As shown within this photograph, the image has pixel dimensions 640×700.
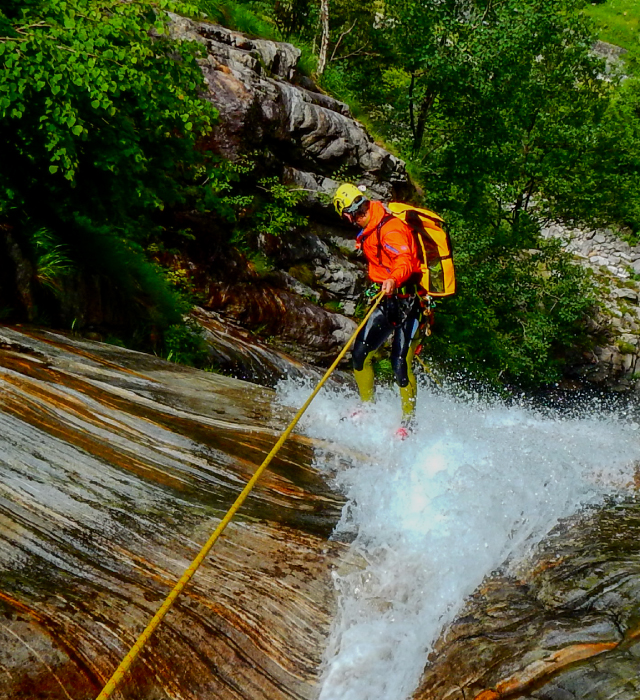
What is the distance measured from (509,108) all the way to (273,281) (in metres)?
11.6

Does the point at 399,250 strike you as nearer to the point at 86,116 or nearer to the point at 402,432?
the point at 402,432

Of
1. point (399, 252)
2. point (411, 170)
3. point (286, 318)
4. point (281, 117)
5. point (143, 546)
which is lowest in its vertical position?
point (286, 318)

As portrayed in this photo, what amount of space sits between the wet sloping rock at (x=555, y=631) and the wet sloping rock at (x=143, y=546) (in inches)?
32.1

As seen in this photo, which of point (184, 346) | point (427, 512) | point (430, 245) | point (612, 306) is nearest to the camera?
point (427, 512)

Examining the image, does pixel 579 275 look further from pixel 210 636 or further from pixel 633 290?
pixel 210 636

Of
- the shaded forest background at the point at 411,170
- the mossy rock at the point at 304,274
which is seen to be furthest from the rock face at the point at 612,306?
the mossy rock at the point at 304,274

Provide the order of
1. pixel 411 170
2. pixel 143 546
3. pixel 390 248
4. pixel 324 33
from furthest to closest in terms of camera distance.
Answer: pixel 411 170, pixel 324 33, pixel 390 248, pixel 143 546

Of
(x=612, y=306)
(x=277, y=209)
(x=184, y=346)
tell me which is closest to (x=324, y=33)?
(x=277, y=209)

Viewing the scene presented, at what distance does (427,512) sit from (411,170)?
1802 cm

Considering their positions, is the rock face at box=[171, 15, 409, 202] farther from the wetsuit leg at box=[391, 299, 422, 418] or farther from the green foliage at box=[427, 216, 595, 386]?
the wetsuit leg at box=[391, 299, 422, 418]

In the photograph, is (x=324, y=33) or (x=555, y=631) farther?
(x=324, y=33)

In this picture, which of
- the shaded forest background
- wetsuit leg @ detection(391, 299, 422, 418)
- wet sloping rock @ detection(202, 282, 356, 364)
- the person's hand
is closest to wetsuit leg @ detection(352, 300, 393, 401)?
wetsuit leg @ detection(391, 299, 422, 418)

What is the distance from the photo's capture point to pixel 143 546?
3.52 meters

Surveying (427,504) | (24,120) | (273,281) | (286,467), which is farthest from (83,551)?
(273,281)
